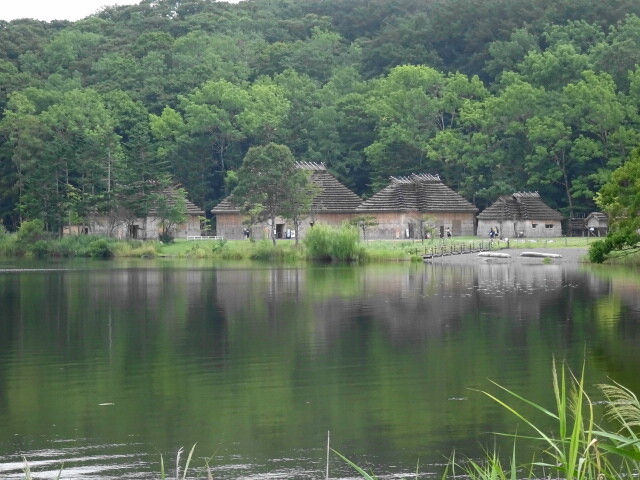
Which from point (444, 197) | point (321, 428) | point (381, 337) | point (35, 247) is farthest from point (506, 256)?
point (321, 428)

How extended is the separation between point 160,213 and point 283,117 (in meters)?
17.5

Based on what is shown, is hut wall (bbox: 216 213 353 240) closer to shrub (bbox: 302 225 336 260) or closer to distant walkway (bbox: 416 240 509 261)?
distant walkway (bbox: 416 240 509 261)

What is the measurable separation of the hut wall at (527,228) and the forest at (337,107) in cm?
206

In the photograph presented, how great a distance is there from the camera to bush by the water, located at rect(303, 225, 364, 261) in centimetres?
5916

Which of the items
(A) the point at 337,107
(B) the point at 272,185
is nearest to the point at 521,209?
(B) the point at 272,185

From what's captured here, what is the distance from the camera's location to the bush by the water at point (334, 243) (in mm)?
59156

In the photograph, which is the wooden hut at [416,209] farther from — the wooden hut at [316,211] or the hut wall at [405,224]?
the wooden hut at [316,211]

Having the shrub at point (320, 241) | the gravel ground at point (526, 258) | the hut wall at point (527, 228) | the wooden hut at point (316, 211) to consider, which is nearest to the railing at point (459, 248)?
the gravel ground at point (526, 258)

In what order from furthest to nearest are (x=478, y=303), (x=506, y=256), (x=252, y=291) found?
(x=506, y=256) < (x=252, y=291) < (x=478, y=303)

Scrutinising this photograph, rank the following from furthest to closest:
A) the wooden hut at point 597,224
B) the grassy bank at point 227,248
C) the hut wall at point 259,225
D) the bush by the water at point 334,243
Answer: the hut wall at point 259,225, the wooden hut at point 597,224, the grassy bank at point 227,248, the bush by the water at point 334,243

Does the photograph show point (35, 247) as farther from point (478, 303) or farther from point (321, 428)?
point (321, 428)

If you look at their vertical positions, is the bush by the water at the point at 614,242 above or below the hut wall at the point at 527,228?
below

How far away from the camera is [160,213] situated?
69688mm

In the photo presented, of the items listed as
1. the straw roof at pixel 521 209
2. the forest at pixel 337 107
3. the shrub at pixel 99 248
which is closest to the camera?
the shrub at pixel 99 248
